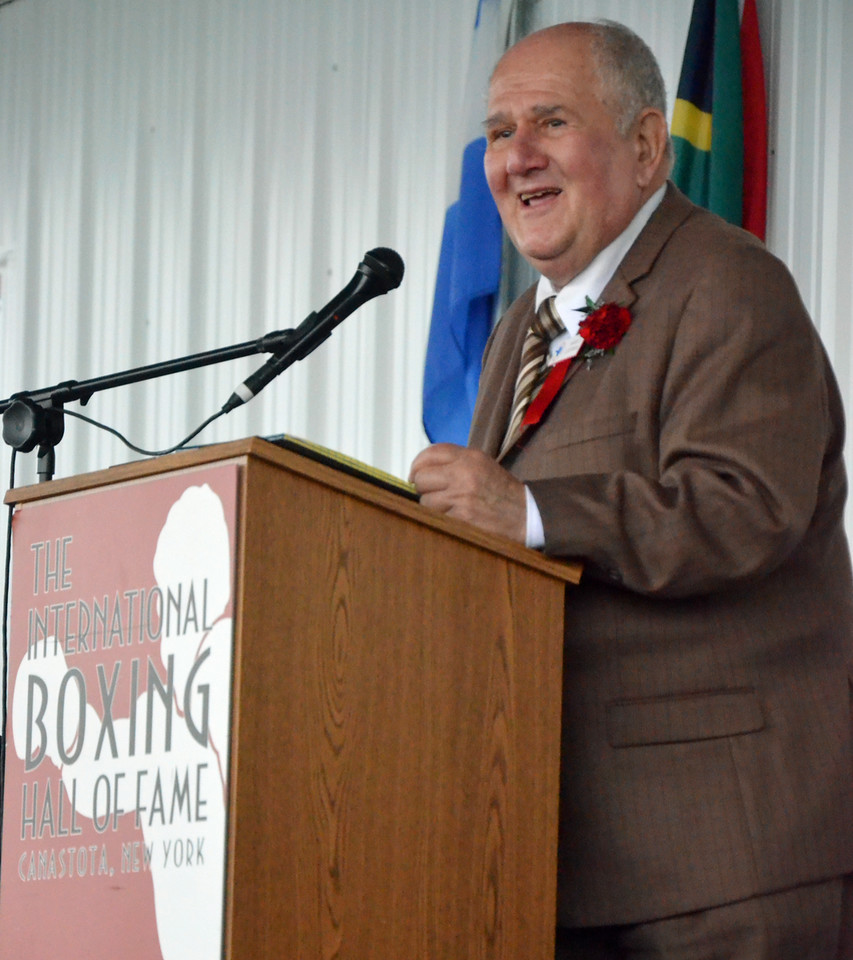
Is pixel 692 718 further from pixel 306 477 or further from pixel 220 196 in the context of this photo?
pixel 220 196

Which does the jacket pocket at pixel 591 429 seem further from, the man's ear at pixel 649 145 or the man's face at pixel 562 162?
the man's ear at pixel 649 145

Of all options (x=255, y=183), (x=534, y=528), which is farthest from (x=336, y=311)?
(x=255, y=183)

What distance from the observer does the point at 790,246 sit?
4031 mm

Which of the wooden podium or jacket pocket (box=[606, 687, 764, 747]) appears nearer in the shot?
the wooden podium

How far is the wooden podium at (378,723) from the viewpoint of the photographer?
4.86ft

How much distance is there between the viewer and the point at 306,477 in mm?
1559

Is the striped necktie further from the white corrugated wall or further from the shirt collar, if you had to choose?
the white corrugated wall

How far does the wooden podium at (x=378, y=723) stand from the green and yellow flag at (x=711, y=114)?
8.00ft

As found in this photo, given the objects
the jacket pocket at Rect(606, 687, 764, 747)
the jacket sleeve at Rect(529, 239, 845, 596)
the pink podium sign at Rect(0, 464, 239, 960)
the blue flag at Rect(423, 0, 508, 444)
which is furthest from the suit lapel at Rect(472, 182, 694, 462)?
the blue flag at Rect(423, 0, 508, 444)

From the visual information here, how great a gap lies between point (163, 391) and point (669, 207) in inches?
157

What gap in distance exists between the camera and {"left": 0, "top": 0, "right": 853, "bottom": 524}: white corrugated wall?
4.14 meters

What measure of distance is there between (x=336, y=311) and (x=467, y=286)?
8.15ft

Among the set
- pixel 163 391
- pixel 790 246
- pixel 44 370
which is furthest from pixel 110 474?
pixel 44 370

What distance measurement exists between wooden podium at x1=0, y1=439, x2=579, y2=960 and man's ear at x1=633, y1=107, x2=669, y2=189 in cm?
74
